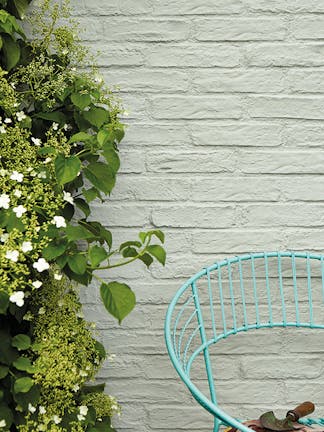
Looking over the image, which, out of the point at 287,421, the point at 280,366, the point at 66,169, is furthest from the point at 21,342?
the point at 280,366

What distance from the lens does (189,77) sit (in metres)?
1.72

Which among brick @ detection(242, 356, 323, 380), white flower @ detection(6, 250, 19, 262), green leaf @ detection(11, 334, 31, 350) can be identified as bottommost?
brick @ detection(242, 356, 323, 380)

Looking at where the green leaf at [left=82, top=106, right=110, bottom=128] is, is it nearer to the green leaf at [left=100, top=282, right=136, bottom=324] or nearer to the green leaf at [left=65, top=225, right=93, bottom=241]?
the green leaf at [left=65, top=225, right=93, bottom=241]

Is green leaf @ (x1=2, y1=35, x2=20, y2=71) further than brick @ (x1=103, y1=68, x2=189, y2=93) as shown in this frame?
No

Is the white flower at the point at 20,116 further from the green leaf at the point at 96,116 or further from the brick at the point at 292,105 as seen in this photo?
the brick at the point at 292,105

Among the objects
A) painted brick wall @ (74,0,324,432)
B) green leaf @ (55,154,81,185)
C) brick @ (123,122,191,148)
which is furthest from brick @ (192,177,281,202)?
green leaf @ (55,154,81,185)

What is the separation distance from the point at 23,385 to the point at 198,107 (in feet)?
2.80

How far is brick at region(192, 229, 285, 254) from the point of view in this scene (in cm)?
174

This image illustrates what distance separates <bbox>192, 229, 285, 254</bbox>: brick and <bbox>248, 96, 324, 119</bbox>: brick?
1.05ft

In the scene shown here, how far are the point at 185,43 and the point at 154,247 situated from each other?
0.68 metres

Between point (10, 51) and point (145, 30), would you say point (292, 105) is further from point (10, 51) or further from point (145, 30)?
point (10, 51)

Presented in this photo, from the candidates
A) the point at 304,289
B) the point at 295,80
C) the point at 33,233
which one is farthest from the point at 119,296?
the point at 295,80

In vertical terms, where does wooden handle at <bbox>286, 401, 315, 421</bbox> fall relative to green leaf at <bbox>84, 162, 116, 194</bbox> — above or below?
below

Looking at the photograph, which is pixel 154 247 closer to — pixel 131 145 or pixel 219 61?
pixel 131 145
